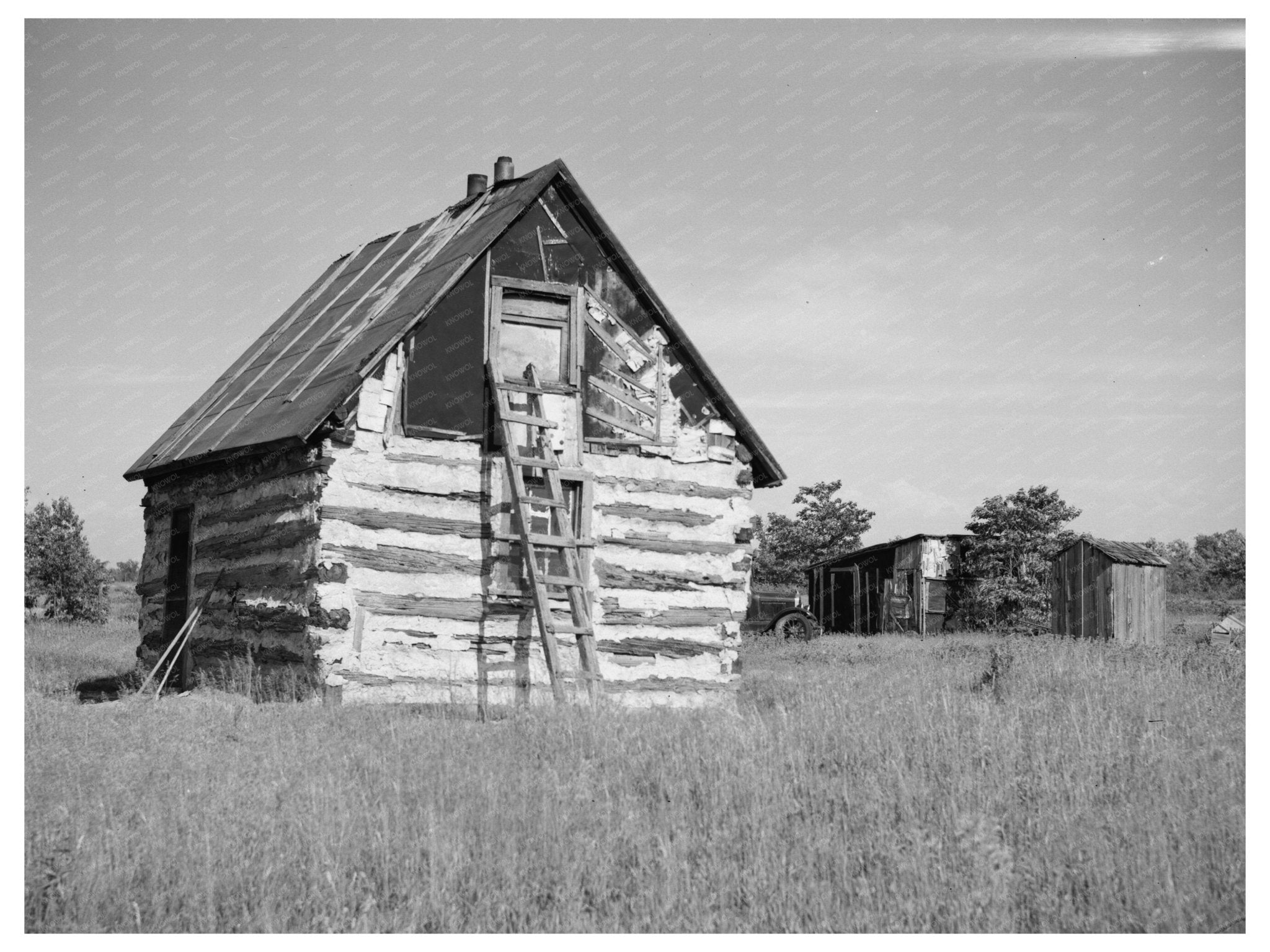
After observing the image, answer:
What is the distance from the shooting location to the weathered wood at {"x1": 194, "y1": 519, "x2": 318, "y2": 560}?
1133 centimetres

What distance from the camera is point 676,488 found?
1305 cm

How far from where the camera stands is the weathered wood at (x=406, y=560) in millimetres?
11234

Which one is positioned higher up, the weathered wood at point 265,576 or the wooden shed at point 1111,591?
the weathered wood at point 265,576

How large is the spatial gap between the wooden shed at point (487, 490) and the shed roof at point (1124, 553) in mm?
13975

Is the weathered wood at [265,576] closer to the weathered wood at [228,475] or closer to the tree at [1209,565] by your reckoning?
the weathered wood at [228,475]

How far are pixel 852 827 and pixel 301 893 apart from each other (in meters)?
3.09

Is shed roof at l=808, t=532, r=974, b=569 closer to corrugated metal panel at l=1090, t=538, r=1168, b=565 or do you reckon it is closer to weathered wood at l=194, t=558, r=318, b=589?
corrugated metal panel at l=1090, t=538, r=1168, b=565

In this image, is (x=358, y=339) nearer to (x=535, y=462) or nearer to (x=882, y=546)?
(x=535, y=462)

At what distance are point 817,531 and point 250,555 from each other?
42.7 meters

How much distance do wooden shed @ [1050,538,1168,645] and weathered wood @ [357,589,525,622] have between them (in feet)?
55.2

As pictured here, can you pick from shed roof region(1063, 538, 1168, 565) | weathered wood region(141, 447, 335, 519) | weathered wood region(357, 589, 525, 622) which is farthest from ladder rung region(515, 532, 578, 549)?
shed roof region(1063, 538, 1168, 565)

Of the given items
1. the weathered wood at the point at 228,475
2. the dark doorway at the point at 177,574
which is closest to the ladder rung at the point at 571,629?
the weathered wood at the point at 228,475

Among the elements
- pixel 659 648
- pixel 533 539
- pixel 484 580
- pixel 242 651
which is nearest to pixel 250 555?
pixel 242 651
